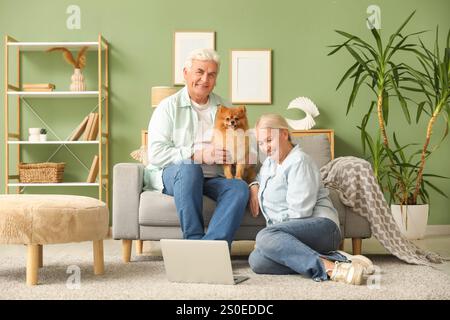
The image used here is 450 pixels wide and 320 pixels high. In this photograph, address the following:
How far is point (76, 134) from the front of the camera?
4570 millimetres

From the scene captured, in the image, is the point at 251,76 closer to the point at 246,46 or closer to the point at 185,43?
the point at 246,46

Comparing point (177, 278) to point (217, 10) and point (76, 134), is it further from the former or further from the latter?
point (217, 10)

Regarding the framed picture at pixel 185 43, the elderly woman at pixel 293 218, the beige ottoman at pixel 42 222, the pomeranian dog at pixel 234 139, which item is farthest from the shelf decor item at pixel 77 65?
the elderly woman at pixel 293 218

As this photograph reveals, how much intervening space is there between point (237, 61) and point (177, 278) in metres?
2.62

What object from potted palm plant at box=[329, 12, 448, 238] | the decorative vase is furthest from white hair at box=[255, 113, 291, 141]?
the decorative vase

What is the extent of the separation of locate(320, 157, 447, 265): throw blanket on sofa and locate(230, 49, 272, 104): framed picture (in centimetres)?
174

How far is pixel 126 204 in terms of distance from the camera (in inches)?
121

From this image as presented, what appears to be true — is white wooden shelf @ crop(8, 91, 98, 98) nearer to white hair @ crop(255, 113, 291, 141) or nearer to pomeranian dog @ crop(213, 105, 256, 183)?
pomeranian dog @ crop(213, 105, 256, 183)

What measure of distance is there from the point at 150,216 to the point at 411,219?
2.18 m

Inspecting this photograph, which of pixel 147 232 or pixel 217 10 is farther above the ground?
pixel 217 10

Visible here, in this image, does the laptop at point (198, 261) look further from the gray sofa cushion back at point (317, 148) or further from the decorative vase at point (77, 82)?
the decorative vase at point (77, 82)

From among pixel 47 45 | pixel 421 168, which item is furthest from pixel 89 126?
pixel 421 168

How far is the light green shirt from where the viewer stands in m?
2.95
